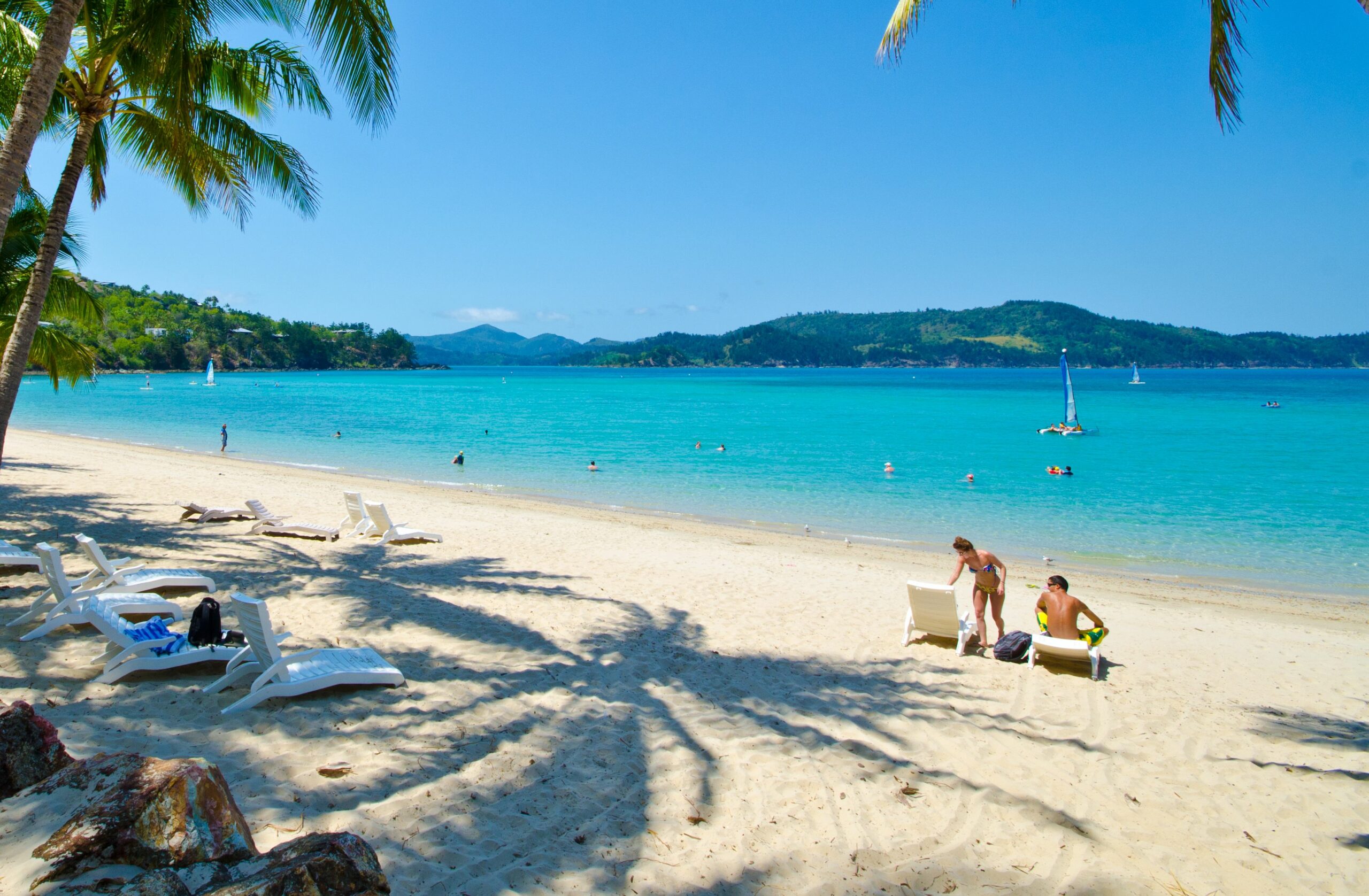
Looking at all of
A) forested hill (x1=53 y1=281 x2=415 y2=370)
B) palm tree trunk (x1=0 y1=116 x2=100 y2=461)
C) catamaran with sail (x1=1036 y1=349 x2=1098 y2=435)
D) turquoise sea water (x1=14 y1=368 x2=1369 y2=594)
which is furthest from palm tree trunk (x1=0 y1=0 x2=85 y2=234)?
forested hill (x1=53 y1=281 x2=415 y2=370)

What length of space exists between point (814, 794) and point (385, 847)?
7.26ft

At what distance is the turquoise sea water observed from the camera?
54.2 ft

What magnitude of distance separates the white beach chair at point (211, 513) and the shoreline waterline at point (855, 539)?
10.8 feet

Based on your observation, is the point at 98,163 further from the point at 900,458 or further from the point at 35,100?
the point at 900,458

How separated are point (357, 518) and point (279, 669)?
767cm

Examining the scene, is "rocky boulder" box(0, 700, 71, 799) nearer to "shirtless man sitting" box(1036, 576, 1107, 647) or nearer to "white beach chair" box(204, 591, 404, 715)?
"white beach chair" box(204, 591, 404, 715)

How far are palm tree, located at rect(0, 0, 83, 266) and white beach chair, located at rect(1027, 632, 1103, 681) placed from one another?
28.8 ft

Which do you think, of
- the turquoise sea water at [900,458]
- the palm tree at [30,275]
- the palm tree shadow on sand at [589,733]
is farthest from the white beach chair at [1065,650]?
the palm tree at [30,275]

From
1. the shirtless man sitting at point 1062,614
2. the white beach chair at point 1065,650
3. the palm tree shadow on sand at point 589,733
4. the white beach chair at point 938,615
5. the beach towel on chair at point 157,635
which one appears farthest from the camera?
the white beach chair at point 938,615

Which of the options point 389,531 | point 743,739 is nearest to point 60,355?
point 389,531

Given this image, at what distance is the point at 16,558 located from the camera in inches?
303

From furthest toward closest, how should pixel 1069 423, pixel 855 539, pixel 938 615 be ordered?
pixel 1069 423 < pixel 855 539 < pixel 938 615

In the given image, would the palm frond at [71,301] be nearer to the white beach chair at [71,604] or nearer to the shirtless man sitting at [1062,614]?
the white beach chair at [71,604]

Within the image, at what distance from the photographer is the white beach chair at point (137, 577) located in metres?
7.00
